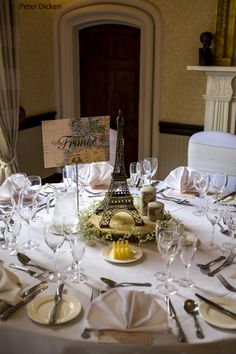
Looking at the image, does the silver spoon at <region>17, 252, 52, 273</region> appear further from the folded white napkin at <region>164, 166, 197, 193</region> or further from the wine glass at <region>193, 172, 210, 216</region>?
the folded white napkin at <region>164, 166, 197, 193</region>

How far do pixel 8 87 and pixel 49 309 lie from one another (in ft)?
9.33

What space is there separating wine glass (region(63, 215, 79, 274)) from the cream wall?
2607mm

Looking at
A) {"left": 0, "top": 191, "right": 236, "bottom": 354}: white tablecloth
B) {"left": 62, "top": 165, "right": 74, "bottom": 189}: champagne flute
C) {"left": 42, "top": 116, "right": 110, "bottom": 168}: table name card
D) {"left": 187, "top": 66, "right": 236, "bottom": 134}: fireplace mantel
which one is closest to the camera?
{"left": 0, "top": 191, "right": 236, "bottom": 354}: white tablecloth

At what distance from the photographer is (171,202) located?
234 cm

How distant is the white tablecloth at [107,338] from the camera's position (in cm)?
124

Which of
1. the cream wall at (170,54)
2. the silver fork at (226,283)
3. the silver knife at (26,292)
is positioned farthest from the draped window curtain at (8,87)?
the silver fork at (226,283)

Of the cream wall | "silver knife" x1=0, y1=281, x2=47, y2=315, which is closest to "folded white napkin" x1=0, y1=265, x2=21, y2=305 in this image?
"silver knife" x1=0, y1=281, x2=47, y2=315

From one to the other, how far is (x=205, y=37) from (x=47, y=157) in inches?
95.5

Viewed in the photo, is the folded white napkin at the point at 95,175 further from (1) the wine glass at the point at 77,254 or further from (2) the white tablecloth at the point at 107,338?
(1) the wine glass at the point at 77,254

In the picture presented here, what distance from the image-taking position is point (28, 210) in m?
1.94

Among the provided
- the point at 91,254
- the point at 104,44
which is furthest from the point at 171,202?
the point at 104,44

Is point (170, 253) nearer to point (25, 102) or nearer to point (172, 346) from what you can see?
point (172, 346)

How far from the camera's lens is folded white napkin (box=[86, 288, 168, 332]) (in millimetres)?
1271

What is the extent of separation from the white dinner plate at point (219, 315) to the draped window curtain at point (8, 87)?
2714 millimetres
